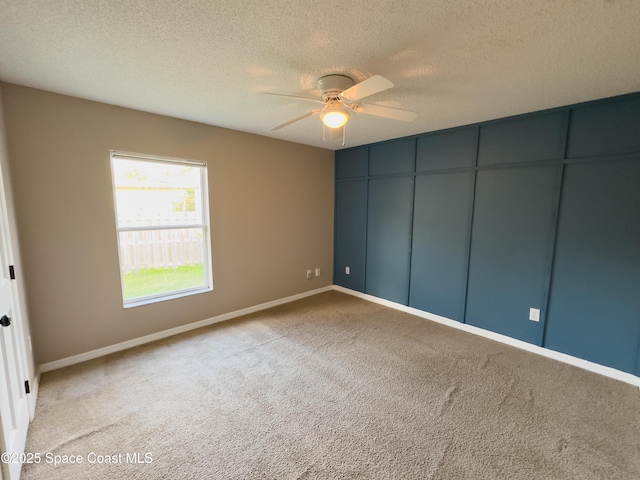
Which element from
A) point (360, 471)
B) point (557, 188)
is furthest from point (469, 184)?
point (360, 471)

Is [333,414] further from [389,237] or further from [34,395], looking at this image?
[389,237]

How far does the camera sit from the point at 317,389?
88.7 inches

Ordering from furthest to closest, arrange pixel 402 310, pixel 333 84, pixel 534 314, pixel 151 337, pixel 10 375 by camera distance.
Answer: pixel 402 310, pixel 151 337, pixel 534 314, pixel 333 84, pixel 10 375

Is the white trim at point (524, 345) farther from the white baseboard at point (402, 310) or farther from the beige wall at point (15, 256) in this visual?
the beige wall at point (15, 256)

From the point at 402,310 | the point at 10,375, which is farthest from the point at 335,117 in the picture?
the point at 402,310

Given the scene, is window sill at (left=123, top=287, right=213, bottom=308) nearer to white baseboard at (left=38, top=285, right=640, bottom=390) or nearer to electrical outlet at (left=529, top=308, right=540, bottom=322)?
white baseboard at (left=38, top=285, right=640, bottom=390)

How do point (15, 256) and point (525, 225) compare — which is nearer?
point (15, 256)

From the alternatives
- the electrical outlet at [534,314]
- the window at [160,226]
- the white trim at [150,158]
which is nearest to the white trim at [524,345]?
the electrical outlet at [534,314]

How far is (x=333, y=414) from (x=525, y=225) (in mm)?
2647

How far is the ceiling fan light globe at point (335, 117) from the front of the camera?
2016mm

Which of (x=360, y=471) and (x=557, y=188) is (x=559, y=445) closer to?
(x=360, y=471)

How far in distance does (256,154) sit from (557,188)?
3386mm

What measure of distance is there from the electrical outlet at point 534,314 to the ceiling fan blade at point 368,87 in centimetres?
273

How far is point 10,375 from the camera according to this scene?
1.57 m
